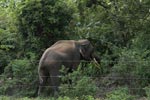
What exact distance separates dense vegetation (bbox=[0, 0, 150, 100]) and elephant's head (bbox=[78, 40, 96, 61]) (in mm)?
239

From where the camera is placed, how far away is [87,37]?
12.6 m

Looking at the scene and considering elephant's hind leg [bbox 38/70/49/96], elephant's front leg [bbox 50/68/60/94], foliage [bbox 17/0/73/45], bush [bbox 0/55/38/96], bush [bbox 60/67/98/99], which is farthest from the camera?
foliage [bbox 17/0/73/45]

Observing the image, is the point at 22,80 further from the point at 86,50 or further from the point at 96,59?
the point at 96,59

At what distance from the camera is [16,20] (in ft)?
37.4

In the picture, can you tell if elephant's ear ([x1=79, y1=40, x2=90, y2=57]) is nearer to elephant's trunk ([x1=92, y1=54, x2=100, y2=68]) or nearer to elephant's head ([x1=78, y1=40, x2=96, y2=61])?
elephant's head ([x1=78, y1=40, x2=96, y2=61])

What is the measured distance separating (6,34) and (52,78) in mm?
2862

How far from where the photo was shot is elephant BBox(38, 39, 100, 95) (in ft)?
33.1

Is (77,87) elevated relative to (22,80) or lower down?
elevated

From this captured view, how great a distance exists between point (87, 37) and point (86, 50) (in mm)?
1457

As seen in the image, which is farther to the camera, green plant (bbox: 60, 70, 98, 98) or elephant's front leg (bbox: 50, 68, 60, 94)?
elephant's front leg (bbox: 50, 68, 60, 94)

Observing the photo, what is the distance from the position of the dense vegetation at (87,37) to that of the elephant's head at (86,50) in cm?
24

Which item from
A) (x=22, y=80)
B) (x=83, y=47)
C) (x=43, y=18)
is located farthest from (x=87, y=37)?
(x=22, y=80)

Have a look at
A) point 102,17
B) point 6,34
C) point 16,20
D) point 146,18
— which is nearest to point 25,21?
point 16,20

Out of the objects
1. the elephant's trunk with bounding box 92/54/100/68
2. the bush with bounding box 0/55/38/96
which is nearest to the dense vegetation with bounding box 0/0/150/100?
the bush with bounding box 0/55/38/96
